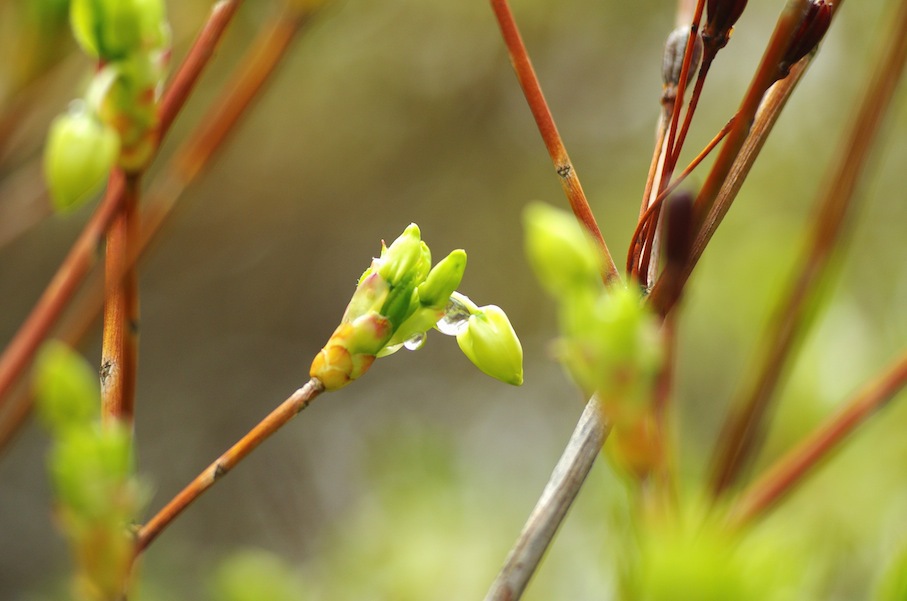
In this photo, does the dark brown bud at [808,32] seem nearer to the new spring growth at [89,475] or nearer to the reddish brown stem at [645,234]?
the reddish brown stem at [645,234]

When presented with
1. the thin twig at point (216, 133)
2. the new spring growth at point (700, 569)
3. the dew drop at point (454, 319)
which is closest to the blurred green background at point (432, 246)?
the thin twig at point (216, 133)

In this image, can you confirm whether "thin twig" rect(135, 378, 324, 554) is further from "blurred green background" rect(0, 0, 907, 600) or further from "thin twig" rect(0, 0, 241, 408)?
"blurred green background" rect(0, 0, 907, 600)

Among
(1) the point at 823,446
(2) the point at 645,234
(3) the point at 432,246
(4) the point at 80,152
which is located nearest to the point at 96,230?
(4) the point at 80,152

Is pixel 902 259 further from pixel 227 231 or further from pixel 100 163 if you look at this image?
pixel 227 231

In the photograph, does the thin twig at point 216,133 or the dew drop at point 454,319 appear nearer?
the dew drop at point 454,319

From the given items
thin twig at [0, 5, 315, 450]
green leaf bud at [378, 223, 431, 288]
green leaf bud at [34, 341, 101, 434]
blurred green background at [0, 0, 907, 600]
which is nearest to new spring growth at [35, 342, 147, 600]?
green leaf bud at [34, 341, 101, 434]

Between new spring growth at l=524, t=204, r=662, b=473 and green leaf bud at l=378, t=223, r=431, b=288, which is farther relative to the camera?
green leaf bud at l=378, t=223, r=431, b=288

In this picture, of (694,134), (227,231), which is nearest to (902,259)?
(694,134)
